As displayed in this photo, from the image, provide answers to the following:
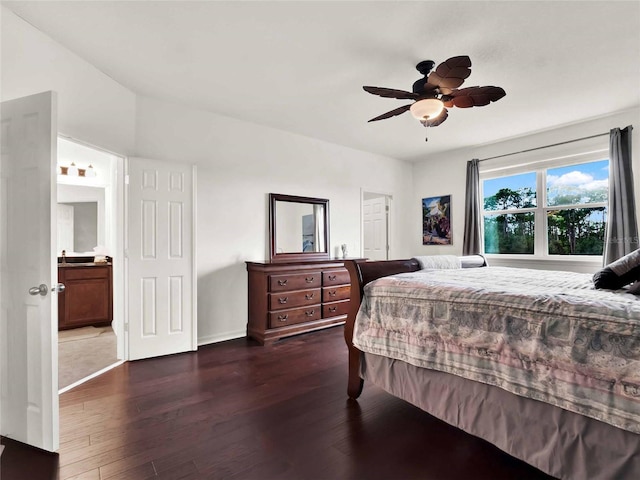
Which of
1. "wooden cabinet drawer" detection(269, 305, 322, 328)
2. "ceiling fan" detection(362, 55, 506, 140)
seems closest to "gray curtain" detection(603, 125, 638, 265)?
"ceiling fan" detection(362, 55, 506, 140)

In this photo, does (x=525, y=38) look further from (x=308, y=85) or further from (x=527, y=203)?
(x=527, y=203)

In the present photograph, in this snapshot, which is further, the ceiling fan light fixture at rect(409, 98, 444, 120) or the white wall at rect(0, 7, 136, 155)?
the ceiling fan light fixture at rect(409, 98, 444, 120)

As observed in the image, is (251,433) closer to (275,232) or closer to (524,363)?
(524,363)

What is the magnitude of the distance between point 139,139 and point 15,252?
6.05ft

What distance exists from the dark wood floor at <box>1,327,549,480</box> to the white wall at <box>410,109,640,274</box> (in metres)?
3.64

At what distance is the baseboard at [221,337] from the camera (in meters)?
3.57

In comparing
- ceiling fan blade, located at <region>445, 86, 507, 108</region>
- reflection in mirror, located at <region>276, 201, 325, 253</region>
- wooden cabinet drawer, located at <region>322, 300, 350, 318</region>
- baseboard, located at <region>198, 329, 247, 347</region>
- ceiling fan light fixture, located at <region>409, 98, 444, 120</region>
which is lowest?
baseboard, located at <region>198, 329, 247, 347</region>

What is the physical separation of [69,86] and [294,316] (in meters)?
3.01

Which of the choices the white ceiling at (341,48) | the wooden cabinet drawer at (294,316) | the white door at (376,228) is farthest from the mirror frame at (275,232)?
the white door at (376,228)

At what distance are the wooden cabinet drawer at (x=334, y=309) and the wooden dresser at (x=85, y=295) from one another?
10.2 feet

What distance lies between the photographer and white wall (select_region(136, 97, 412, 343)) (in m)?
3.46

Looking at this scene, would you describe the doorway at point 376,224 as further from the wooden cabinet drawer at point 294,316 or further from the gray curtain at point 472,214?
the wooden cabinet drawer at point 294,316

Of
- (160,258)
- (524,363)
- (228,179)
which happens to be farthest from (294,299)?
(524,363)

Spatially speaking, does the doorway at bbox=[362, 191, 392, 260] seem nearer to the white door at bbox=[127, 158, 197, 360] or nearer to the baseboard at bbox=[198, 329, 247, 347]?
the baseboard at bbox=[198, 329, 247, 347]
